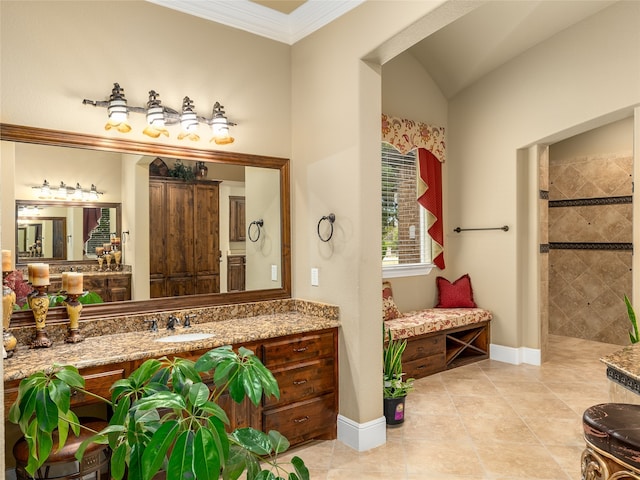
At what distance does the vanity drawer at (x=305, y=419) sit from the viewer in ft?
8.78

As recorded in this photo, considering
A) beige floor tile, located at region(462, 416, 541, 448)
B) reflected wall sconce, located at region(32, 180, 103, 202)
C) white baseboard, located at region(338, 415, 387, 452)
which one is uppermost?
reflected wall sconce, located at region(32, 180, 103, 202)

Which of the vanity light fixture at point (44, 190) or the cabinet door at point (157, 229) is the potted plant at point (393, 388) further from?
the vanity light fixture at point (44, 190)

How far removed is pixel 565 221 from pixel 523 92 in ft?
6.98

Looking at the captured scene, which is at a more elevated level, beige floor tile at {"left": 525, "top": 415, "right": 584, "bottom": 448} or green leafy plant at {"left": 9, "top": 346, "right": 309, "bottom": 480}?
green leafy plant at {"left": 9, "top": 346, "right": 309, "bottom": 480}

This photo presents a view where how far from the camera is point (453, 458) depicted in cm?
275

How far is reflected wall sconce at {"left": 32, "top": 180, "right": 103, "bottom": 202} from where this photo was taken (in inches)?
97.8

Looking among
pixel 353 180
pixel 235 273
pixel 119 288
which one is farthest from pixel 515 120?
pixel 119 288

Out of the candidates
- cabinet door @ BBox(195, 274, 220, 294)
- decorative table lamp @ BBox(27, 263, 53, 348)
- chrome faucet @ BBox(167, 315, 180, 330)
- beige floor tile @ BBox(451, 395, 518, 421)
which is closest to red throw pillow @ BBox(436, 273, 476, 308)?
beige floor tile @ BBox(451, 395, 518, 421)

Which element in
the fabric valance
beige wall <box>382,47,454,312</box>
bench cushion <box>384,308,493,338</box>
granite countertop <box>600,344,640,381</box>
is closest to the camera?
granite countertop <box>600,344,640,381</box>

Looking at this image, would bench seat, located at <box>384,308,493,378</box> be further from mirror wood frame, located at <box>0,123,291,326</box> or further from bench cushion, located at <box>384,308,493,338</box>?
mirror wood frame, located at <box>0,123,291,326</box>

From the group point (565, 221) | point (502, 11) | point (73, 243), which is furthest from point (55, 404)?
point (565, 221)

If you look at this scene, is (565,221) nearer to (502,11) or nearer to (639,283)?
(639,283)

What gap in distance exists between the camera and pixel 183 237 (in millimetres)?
2938

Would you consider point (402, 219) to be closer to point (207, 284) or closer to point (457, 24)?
point (457, 24)
